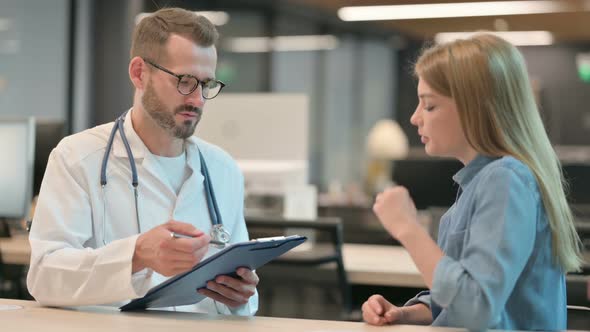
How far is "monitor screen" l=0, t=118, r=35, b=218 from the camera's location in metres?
4.39

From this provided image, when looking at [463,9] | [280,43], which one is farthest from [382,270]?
[280,43]

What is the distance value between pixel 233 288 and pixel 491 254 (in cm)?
72

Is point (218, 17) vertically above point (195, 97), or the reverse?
point (218, 17)

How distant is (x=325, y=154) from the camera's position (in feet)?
40.4

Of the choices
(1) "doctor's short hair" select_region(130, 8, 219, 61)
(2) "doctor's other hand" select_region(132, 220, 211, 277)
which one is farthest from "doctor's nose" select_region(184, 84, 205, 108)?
(2) "doctor's other hand" select_region(132, 220, 211, 277)

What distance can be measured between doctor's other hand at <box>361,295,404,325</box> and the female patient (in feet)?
0.41

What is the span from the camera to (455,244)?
5.85ft

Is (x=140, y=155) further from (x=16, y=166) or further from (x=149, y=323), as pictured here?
(x=16, y=166)

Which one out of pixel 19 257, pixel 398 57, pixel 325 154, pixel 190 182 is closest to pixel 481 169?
pixel 190 182

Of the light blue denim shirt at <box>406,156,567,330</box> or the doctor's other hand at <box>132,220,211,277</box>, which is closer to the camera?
the light blue denim shirt at <box>406,156,567,330</box>

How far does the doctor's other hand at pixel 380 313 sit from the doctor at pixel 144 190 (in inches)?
12.1

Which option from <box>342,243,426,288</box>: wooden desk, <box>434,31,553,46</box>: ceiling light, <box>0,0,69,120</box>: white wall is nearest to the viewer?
<box>342,243,426,288</box>: wooden desk

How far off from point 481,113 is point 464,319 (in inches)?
16.2

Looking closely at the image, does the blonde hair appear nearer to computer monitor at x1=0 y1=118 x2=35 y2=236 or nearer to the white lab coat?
the white lab coat
